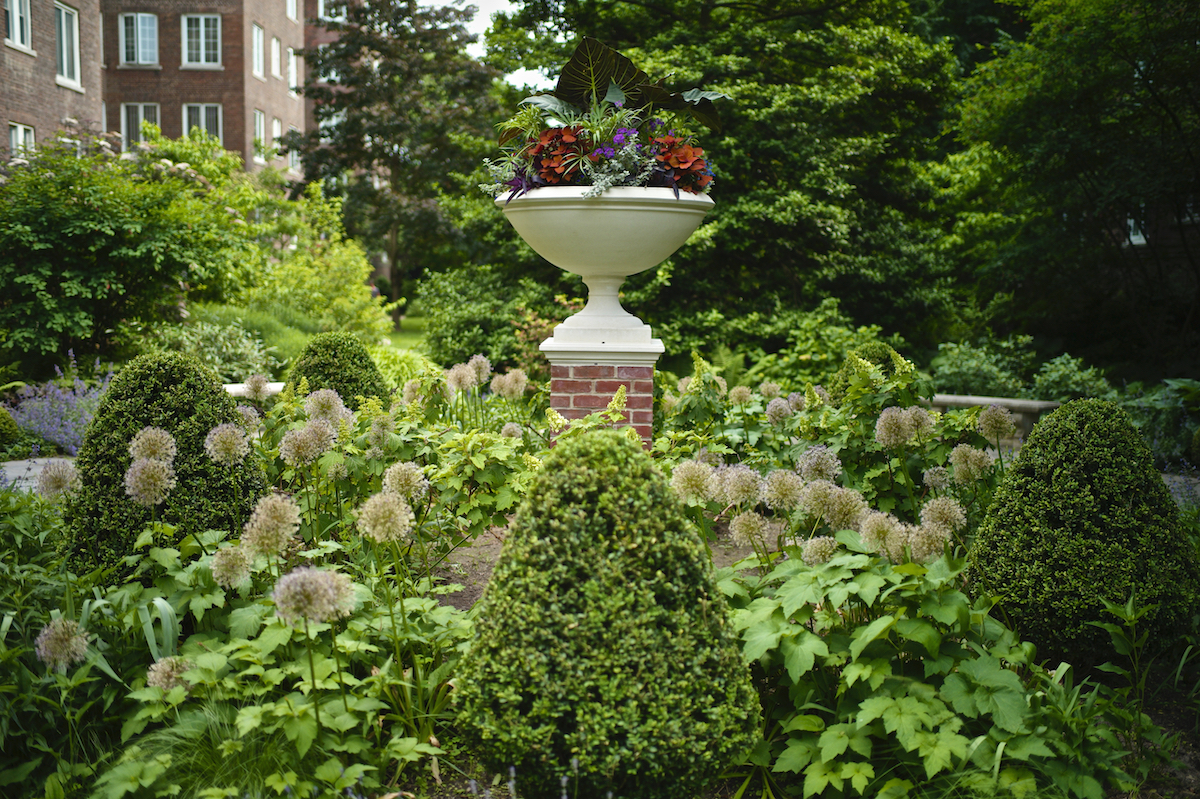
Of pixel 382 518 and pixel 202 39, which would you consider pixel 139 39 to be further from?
pixel 382 518

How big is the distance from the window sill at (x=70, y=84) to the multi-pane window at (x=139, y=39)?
11.4 meters

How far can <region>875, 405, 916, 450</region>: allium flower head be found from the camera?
3.28m

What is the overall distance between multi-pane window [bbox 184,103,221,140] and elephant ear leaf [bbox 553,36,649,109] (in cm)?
2557

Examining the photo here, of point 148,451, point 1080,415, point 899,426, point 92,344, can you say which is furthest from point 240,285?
point 1080,415

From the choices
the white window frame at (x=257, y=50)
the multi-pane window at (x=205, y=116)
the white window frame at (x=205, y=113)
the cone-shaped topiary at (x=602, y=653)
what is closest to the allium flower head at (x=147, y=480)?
the cone-shaped topiary at (x=602, y=653)

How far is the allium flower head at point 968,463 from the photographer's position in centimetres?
310

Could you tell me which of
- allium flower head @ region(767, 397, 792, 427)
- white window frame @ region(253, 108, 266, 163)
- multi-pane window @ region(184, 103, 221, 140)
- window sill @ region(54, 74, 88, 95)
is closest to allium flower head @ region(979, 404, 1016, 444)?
allium flower head @ region(767, 397, 792, 427)

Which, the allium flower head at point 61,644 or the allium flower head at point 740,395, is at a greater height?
the allium flower head at point 740,395

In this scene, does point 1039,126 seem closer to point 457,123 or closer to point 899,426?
point 899,426

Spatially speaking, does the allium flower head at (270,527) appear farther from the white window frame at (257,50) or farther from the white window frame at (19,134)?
the white window frame at (257,50)

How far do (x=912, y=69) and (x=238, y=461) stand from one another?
37.8ft

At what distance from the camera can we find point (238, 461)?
9.30 feet

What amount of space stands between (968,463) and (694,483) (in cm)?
122

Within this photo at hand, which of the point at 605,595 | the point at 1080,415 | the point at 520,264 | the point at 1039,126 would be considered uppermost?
the point at 1039,126
